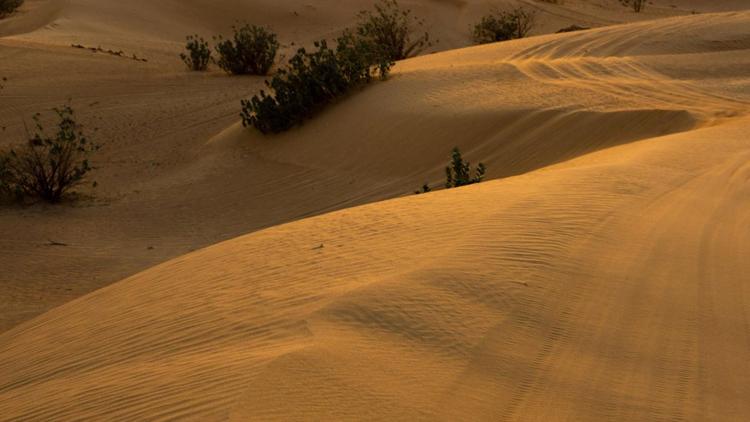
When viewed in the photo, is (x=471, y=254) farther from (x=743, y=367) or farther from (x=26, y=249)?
(x=26, y=249)

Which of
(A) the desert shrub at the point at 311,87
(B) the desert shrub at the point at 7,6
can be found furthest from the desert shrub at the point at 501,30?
(B) the desert shrub at the point at 7,6

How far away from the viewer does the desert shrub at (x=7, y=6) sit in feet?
91.6

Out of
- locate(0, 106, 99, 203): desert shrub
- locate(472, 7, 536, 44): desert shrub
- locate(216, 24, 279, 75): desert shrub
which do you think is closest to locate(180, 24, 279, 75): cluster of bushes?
locate(216, 24, 279, 75): desert shrub

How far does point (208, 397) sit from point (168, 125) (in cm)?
1200

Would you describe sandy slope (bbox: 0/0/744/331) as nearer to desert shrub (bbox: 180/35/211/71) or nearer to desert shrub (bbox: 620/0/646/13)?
desert shrub (bbox: 180/35/211/71)

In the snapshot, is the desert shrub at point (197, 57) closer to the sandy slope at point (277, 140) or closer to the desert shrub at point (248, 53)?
the desert shrub at point (248, 53)

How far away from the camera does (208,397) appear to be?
3.48 metres

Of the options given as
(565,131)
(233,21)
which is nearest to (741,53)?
(565,131)

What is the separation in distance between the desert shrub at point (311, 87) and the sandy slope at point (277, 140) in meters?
0.39

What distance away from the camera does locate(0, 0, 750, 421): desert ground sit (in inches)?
142

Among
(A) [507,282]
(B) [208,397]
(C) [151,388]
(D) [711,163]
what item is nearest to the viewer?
(B) [208,397]

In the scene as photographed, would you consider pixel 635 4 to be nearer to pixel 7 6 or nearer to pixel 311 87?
pixel 311 87

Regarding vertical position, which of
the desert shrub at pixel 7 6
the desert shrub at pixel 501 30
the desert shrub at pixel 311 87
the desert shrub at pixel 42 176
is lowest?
the desert shrub at pixel 42 176

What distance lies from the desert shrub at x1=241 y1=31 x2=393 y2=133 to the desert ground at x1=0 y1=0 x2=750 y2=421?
29 centimetres
